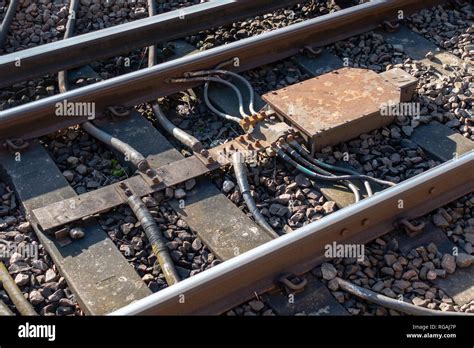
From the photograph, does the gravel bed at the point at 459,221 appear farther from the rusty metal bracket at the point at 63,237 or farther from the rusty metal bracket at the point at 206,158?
the rusty metal bracket at the point at 63,237

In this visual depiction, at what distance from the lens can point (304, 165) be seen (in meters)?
5.63

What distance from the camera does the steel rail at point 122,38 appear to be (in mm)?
6399

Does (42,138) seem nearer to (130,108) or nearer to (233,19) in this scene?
(130,108)

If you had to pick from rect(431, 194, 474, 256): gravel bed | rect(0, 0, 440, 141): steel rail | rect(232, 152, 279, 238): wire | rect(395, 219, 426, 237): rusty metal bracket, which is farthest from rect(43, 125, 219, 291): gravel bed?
rect(431, 194, 474, 256): gravel bed

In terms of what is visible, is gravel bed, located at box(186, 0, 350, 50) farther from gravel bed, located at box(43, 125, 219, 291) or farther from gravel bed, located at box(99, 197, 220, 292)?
gravel bed, located at box(99, 197, 220, 292)

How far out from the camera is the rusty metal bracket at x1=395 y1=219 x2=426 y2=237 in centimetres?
507

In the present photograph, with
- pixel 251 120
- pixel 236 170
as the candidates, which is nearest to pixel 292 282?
pixel 236 170

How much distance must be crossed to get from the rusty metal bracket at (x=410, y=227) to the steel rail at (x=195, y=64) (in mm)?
2172

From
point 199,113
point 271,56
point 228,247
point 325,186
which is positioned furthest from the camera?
point 271,56

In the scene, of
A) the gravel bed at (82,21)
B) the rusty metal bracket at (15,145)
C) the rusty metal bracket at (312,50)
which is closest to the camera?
the rusty metal bracket at (15,145)

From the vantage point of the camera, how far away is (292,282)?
185 inches

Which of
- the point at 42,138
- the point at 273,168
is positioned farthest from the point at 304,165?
the point at 42,138

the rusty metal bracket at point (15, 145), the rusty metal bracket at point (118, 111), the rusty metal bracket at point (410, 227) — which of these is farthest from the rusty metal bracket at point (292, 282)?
the rusty metal bracket at point (15, 145)
